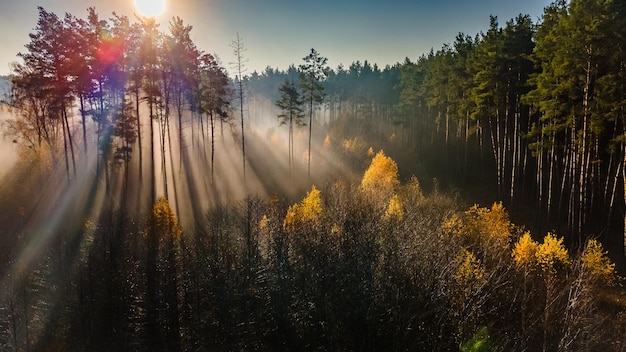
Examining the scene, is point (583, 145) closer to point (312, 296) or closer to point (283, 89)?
point (312, 296)

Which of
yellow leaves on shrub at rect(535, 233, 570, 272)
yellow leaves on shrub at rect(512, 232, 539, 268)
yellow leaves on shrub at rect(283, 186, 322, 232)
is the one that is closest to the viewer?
yellow leaves on shrub at rect(535, 233, 570, 272)

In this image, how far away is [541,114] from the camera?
110 ft

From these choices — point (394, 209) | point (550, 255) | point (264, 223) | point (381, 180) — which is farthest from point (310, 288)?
point (381, 180)

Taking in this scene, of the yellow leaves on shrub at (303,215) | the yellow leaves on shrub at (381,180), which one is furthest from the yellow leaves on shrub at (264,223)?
the yellow leaves on shrub at (381,180)

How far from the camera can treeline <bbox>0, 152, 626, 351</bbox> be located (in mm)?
13117

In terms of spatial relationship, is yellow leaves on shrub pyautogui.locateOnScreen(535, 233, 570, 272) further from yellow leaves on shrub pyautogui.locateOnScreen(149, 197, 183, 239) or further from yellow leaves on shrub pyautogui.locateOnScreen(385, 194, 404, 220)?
yellow leaves on shrub pyautogui.locateOnScreen(149, 197, 183, 239)

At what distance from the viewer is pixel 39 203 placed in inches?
1139

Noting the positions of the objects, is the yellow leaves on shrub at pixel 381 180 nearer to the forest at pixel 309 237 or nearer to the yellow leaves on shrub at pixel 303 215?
the forest at pixel 309 237

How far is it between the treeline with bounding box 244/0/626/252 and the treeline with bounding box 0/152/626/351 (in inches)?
324

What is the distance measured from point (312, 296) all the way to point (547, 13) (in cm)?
2596

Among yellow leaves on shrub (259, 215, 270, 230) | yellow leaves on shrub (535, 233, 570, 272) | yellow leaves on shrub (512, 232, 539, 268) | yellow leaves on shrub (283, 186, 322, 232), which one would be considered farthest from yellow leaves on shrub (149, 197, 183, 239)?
yellow leaves on shrub (535, 233, 570, 272)

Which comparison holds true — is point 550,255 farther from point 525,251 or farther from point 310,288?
point 310,288

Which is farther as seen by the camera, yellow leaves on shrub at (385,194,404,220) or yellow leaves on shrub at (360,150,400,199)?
yellow leaves on shrub at (360,150,400,199)

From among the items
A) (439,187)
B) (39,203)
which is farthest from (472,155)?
(39,203)
